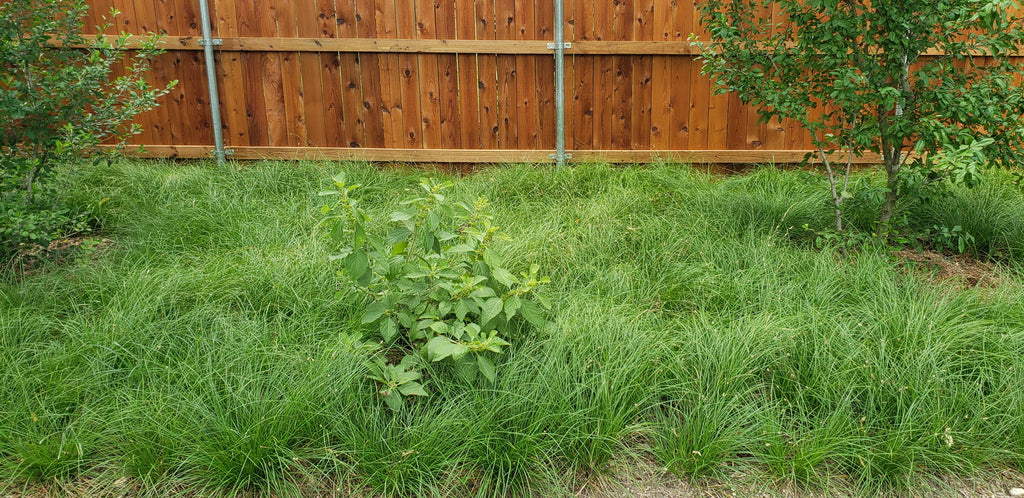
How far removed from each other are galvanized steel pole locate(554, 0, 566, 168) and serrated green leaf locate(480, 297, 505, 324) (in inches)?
116

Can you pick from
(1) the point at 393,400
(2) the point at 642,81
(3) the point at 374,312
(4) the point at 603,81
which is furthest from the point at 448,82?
(1) the point at 393,400

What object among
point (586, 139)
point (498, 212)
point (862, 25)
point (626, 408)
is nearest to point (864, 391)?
point (626, 408)

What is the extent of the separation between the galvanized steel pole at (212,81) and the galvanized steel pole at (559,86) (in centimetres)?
260

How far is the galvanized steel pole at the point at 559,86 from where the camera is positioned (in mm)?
5172

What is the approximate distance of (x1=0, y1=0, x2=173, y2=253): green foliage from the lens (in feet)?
10.4

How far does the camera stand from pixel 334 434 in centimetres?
217

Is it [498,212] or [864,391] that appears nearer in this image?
[864,391]

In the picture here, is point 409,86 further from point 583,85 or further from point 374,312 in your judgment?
point 374,312

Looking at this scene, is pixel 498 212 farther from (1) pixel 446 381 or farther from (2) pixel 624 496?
(2) pixel 624 496

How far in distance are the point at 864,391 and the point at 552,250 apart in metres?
1.58

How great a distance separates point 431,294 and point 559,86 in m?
3.22

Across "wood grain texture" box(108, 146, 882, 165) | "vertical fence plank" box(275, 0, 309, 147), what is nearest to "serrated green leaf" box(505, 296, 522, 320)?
"wood grain texture" box(108, 146, 882, 165)

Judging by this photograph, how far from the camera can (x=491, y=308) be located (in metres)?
2.37

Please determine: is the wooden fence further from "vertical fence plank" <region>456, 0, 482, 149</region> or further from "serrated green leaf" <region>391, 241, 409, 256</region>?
"serrated green leaf" <region>391, 241, 409, 256</region>
